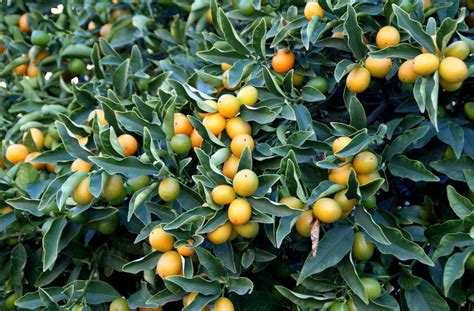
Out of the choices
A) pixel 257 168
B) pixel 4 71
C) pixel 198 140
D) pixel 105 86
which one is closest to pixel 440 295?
pixel 257 168

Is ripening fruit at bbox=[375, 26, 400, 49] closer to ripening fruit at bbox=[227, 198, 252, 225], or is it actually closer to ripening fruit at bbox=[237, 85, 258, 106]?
ripening fruit at bbox=[237, 85, 258, 106]

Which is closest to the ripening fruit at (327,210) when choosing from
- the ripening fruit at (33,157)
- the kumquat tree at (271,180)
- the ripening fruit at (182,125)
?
the kumquat tree at (271,180)

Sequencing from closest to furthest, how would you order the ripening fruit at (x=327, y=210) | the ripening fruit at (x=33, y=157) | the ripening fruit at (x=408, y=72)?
the ripening fruit at (x=327, y=210)
the ripening fruit at (x=408, y=72)
the ripening fruit at (x=33, y=157)

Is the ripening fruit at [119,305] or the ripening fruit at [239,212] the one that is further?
the ripening fruit at [119,305]

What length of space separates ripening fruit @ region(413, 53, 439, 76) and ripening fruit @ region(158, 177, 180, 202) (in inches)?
19.9

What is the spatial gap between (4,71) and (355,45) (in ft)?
3.76

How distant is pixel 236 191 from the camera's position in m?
1.17

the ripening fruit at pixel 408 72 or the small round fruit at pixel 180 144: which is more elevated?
the ripening fruit at pixel 408 72

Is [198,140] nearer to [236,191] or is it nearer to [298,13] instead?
[236,191]

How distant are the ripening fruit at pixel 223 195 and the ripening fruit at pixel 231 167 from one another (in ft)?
0.22

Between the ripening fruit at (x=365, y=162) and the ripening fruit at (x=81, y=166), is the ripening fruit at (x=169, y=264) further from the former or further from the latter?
the ripening fruit at (x=365, y=162)

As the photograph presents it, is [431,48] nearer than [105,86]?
Yes

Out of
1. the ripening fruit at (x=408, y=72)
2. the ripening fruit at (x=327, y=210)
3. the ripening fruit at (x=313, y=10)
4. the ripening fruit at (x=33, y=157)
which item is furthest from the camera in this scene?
the ripening fruit at (x=33, y=157)

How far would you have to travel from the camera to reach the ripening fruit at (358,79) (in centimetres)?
129
